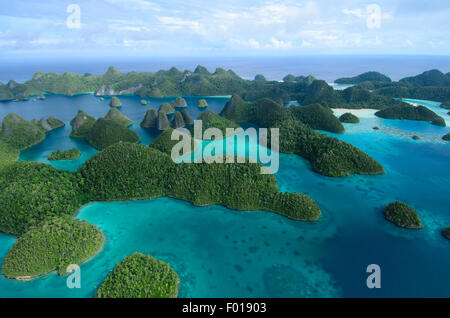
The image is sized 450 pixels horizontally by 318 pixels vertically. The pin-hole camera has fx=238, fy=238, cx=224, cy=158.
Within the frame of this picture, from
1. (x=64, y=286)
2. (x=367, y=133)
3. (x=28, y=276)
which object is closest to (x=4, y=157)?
(x=28, y=276)

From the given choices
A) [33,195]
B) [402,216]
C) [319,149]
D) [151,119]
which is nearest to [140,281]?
[33,195]

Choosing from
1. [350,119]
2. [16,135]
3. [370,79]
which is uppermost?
[370,79]

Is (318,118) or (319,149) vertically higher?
(318,118)

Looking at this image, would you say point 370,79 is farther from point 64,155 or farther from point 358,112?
point 64,155

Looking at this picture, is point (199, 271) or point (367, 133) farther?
point (367, 133)

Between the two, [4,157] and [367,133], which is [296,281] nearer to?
[367,133]
